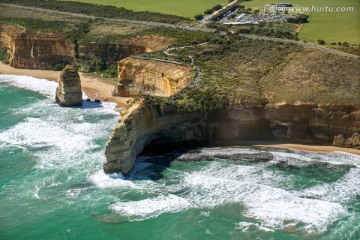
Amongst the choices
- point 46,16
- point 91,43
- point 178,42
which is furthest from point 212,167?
point 46,16

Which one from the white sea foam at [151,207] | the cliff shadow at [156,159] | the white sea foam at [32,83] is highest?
the white sea foam at [32,83]

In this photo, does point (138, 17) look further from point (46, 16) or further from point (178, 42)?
point (178, 42)

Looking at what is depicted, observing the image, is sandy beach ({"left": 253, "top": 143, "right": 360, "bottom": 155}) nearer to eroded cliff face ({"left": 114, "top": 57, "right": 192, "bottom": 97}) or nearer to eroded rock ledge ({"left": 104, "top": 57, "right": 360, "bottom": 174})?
eroded rock ledge ({"left": 104, "top": 57, "right": 360, "bottom": 174})

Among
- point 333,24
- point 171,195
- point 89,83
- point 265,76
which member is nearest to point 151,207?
point 171,195

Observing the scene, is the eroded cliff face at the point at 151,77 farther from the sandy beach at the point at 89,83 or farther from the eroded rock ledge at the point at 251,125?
the eroded rock ledge at the point at 251,125

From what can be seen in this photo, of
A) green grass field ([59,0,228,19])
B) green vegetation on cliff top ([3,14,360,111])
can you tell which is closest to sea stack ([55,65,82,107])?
green vegetation on cliff top ([3,14,360,111])

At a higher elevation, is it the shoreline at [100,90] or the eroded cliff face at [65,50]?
the eroded cliff face at [65,50]

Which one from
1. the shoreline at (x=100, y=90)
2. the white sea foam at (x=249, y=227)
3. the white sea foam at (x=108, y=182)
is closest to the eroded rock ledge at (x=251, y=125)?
the shoreline at (x=100, y=90)
